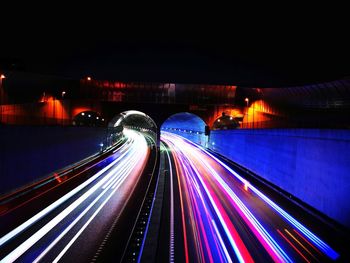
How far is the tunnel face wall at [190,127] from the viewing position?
218 ft

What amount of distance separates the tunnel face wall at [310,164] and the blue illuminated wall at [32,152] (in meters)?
18.8

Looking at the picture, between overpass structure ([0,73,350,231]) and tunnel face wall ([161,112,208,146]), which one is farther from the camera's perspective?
tunnel face wall ([161,112,208,146])

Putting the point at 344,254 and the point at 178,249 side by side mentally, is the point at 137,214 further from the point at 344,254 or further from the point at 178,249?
the point at 344,254

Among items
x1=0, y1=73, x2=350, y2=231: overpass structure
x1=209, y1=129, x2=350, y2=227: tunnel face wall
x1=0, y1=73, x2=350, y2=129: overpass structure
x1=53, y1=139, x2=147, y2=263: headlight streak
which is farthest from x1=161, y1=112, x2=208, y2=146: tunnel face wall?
x1=209, y1=129, x2=350, y2=227: tunnel face wall

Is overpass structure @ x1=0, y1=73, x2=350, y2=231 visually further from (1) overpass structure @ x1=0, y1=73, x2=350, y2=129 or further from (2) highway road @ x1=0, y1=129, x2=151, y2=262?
(2) highway road @ x1=0, y1=129, x2=151, y2=262

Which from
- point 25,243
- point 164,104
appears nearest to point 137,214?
point 25,243

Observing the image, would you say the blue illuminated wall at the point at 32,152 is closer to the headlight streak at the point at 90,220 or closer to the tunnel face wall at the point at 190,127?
the headlight streak at the point at 90,220

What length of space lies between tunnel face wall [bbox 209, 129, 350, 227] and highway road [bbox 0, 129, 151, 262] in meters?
11.6

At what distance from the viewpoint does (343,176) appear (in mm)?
14359

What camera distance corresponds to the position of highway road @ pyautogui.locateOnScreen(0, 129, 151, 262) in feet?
40.3

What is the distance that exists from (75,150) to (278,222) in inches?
987

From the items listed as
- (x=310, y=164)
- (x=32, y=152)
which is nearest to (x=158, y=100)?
(x=32, y=152)

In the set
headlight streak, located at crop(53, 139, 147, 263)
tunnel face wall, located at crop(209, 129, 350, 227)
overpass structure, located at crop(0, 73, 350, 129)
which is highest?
overpass structure, located at crop(0, 73, 350, 129)

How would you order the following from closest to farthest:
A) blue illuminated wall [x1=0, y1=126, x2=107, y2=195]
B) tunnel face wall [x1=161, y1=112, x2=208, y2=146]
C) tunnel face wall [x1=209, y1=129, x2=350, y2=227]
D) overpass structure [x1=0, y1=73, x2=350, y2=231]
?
tunnel face wall [x1=209, y1=129, x2=350, y2=227], overpass structure [x1=0, y1=73, x2=350, y2=231], blue illuminated wall [x1=0, y1=126, x2=107, y2=195], tunnel face wall [x1=161, y1=112, x2=208, y2=146]
